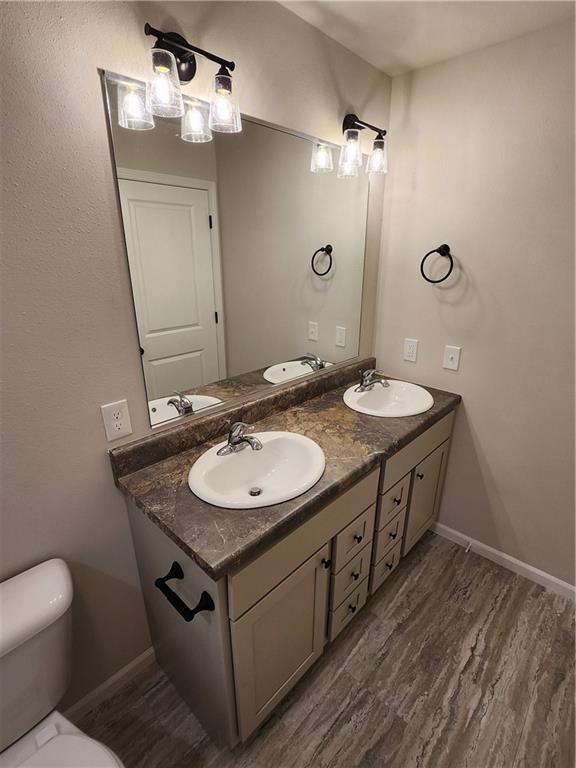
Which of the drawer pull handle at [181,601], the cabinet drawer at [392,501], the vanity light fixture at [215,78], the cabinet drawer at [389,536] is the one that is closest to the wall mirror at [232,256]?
the vanity light fixture at [215,78]

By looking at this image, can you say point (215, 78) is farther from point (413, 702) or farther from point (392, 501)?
point (413, 702)

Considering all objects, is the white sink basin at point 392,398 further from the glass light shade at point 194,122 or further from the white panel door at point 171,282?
the glass light shade at point 194,122

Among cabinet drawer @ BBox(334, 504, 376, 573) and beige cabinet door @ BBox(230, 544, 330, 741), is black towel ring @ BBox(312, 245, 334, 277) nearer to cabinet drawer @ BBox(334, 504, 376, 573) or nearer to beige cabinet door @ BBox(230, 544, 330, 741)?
cabinet drawer @ BBox(334, 504, 376, 573)

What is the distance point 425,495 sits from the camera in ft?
5.99

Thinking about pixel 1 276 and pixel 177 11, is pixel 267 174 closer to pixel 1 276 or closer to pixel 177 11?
pixel 177 11

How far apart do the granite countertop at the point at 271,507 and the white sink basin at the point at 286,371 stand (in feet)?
0.50

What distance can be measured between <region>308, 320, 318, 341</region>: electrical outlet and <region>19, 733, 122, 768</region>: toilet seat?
5.18 ft

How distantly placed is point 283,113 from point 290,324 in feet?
2.71

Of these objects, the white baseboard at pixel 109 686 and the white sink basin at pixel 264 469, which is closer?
the white sink basin at pixel 264 469

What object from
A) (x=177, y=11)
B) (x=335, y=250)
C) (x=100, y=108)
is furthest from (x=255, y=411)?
(x=177, y=11)

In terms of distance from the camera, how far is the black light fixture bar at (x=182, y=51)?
0.94 meters

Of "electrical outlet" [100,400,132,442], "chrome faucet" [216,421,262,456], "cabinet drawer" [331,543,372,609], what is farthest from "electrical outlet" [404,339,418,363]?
"electrical outlet" [100,400,132,442]

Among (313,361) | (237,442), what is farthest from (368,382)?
(237,442)

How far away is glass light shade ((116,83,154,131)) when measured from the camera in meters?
0.96
